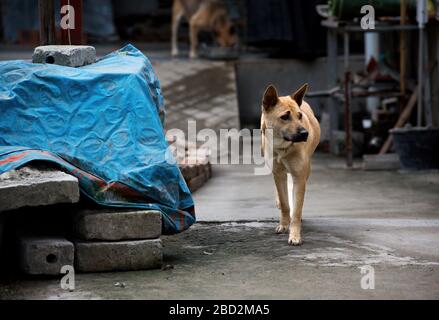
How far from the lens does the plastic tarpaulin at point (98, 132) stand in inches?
279

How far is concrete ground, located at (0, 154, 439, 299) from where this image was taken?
642 centimetres

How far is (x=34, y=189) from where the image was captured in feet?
21.4

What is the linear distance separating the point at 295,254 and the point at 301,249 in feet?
0.62

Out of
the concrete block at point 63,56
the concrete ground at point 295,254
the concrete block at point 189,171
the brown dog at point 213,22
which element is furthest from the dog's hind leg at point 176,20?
the concrete block at point 63,56

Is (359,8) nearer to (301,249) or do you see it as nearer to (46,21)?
(46,21)

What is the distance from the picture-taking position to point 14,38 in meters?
19.4

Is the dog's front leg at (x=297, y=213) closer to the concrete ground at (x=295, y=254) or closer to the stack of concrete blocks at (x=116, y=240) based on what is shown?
the concrete ground at (x=295, y=254)

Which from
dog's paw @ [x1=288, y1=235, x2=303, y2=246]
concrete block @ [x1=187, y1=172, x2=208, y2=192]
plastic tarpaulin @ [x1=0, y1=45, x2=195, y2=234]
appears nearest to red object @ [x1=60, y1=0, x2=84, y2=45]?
plastic tarpaulin @ [x1=0, y1=45, x2=195, y2=234]

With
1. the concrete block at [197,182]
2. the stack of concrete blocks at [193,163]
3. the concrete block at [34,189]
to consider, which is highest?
the concrete block at [34,189]

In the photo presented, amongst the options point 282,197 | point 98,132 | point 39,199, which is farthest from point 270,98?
point 39,199

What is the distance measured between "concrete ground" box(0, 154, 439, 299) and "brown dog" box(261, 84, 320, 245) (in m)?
0.30

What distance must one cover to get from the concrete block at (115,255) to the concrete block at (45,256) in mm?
110

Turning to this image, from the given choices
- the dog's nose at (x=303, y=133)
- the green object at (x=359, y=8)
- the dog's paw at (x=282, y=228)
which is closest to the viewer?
the dog's nose at (x=303, y=133)
